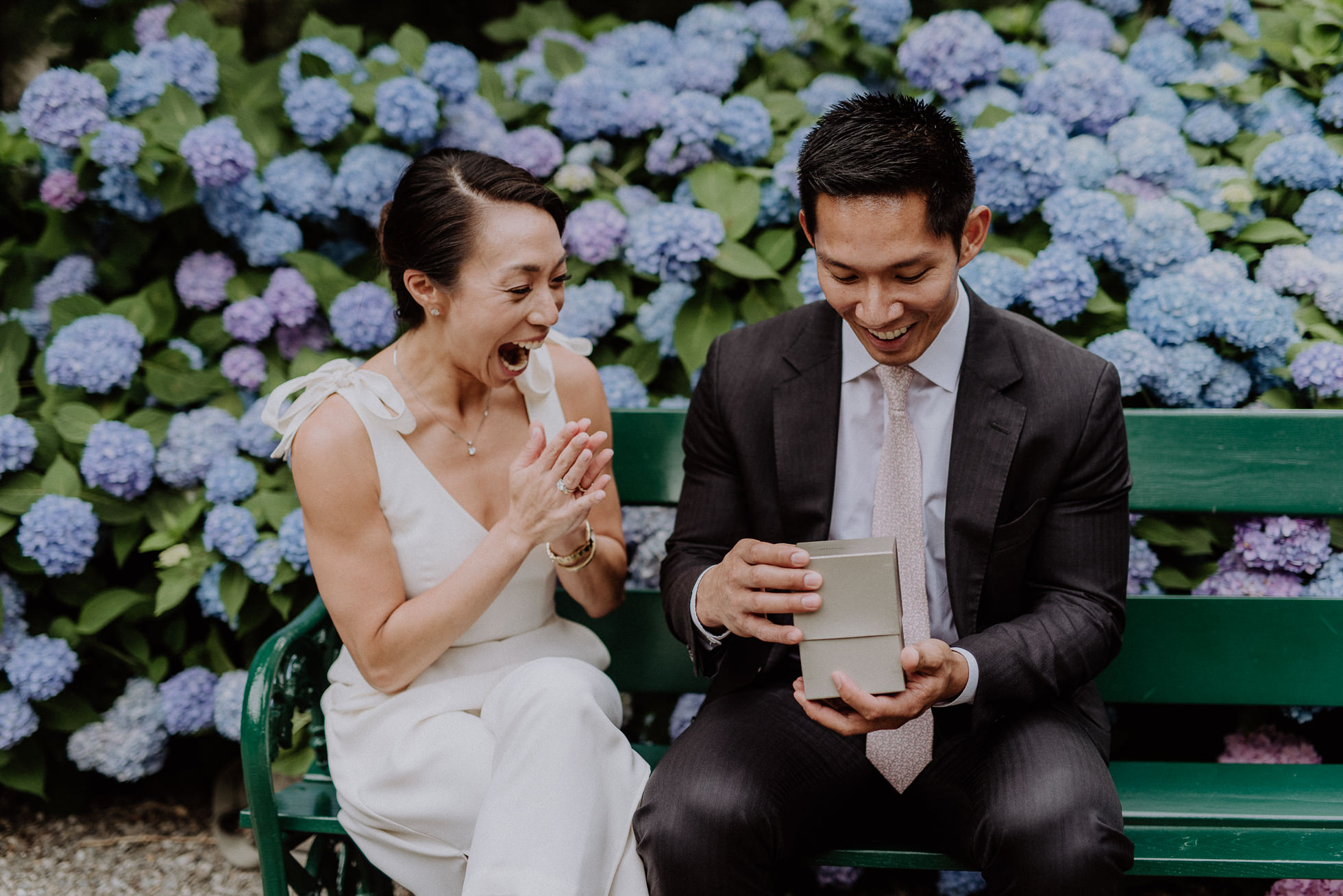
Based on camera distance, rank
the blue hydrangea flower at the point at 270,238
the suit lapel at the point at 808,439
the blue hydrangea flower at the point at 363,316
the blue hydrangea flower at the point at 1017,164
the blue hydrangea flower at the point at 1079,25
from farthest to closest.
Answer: the blue hydrangea flower at the point at 1079,25 < the blue hydrangea flower at the point at 270,238 < the blue hydrangea flower at the point at 363,316 < the blue hydrangea flower at the point at 1017,164 < the suit lapel at the point at 808,439

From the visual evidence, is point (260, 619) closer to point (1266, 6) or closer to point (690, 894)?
point (690, 894)

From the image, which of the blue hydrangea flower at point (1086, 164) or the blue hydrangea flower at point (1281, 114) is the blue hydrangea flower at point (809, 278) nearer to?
the blue hydrangea flower at point (1086, 164)

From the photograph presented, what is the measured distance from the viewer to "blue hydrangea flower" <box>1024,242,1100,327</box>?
8.76ft

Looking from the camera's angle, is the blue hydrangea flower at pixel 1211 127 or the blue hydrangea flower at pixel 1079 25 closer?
the blue hydrangea flower at pixel 1211 127

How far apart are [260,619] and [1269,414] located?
271 centimetres

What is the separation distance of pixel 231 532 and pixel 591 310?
115cm

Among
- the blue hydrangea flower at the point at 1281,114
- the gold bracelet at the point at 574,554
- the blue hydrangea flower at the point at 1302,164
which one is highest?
the blue hydrangea flower at the point at 1281,114

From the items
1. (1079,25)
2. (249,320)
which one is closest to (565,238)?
(249,320)

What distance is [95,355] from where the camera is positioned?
2.99 meters

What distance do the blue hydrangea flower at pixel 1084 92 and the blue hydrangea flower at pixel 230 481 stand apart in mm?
2453

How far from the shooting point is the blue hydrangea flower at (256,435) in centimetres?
300

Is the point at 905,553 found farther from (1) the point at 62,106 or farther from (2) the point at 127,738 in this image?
(1) the point at 62,106

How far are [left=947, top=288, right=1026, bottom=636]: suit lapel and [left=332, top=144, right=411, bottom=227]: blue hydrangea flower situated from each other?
1.79 metres

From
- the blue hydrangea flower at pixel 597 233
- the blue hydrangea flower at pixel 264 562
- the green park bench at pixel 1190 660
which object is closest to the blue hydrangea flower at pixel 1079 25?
the green park bench at pixel 1190 660
